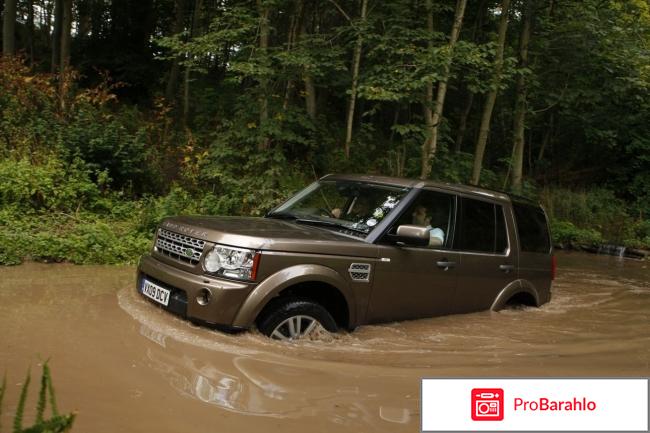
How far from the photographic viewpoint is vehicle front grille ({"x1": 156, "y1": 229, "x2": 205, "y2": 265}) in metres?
4.60

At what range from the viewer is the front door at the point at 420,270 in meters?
5.08

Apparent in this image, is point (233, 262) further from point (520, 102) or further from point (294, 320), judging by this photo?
point (520, 102)

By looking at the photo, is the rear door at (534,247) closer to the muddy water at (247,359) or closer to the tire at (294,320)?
the muddy water at (247,359)

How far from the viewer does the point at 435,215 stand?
5594mm

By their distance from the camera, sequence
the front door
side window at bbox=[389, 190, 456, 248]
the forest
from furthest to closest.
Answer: the forest
side window at bbox=[389, 190, 456, 248]
the front door

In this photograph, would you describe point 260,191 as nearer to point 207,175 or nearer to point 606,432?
point 207,175

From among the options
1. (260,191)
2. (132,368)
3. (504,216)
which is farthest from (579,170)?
(132,368)

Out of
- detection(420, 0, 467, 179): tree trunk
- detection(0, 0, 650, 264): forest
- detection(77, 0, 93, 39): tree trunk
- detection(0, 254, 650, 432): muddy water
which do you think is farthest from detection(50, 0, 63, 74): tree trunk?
detection(0, 254, 650, 432): muddy water

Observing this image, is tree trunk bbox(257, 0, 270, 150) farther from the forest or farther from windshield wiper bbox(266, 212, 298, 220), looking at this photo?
windshield wiper bbox(266, 212, 298, 220)

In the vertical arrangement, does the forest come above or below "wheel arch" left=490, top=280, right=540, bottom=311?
above

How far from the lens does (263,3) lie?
10492mm

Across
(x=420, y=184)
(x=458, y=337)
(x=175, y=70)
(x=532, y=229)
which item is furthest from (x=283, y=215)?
(x=175, y=70)

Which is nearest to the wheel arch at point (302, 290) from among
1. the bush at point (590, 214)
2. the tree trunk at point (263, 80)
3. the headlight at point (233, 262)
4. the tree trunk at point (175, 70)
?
the headlight at point (233, 262)

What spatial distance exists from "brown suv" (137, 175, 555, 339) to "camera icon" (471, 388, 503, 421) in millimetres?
1465
